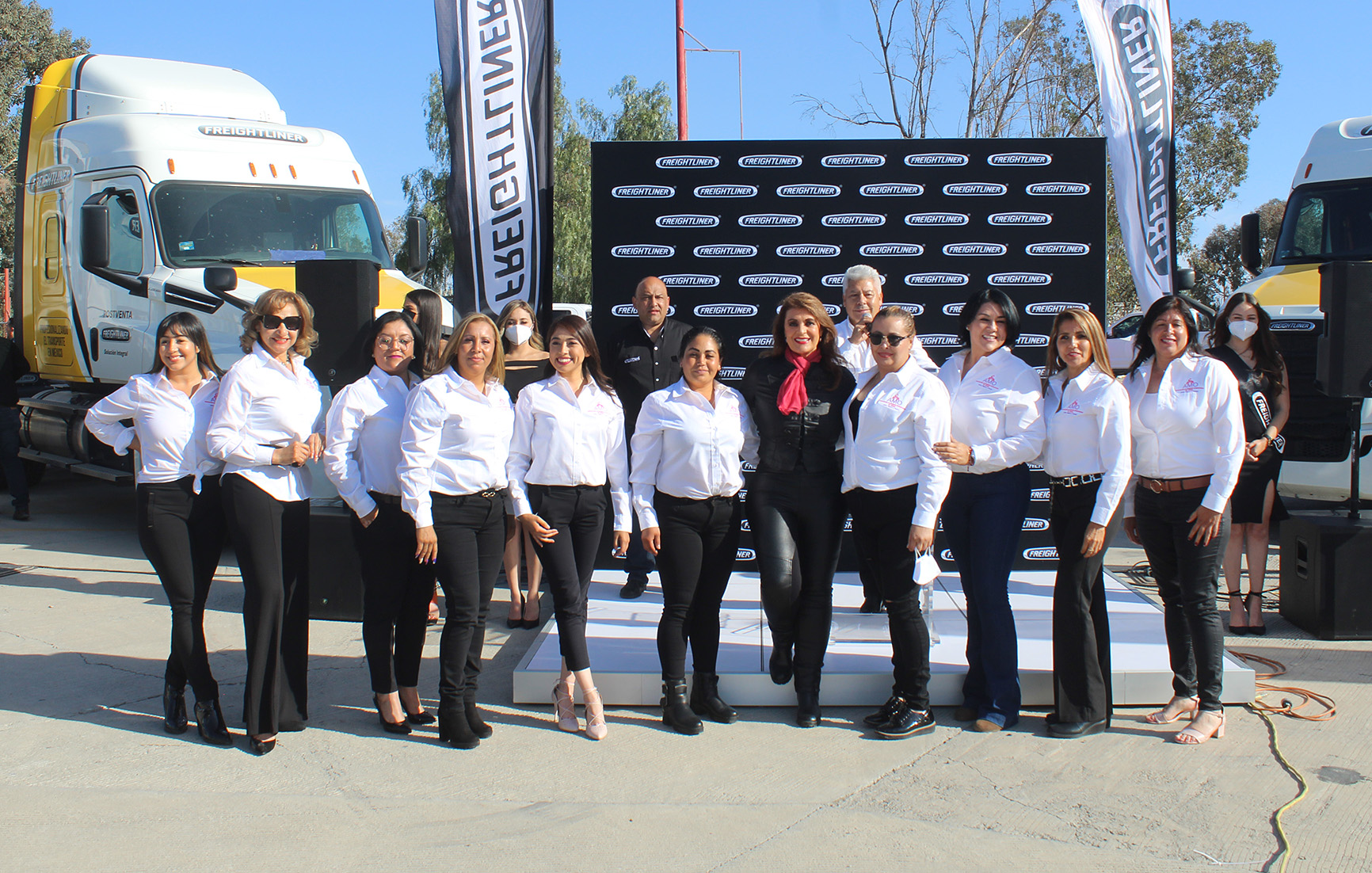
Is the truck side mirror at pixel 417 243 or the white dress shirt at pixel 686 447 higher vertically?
the truck side mirror at pixel 417 243

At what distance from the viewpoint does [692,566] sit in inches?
166

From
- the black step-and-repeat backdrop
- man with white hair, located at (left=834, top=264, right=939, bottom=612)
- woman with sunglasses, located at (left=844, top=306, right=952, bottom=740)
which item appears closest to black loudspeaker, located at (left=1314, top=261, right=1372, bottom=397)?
the black step-and-repeat backdrop

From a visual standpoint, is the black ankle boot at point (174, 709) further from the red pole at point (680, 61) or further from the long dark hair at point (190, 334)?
the red pole at point (680, 61)

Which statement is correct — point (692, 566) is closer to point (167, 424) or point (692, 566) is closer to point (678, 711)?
point (678, 711)

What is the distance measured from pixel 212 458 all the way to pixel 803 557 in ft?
8.28

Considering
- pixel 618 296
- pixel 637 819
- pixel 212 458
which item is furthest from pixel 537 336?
pixel 637 819

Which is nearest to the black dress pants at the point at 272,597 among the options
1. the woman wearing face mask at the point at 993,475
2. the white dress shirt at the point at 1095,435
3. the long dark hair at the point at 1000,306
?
the woman wearing face mask at the point at 993,475

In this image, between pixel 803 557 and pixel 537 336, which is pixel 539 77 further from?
pixel 803 557

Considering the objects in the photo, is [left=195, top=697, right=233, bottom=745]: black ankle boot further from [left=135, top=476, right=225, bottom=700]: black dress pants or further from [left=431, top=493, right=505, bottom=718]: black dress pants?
[left=431, top=493, right=505, bottom=718]: black dress pants

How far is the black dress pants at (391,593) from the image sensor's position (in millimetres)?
4172

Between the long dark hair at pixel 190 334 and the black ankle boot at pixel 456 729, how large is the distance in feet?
5.85

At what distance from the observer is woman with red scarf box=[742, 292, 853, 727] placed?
416 cm

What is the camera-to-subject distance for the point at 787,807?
11.7ft

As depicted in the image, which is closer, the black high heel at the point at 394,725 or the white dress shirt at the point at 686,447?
the white dress shirt at the point at 686,447
